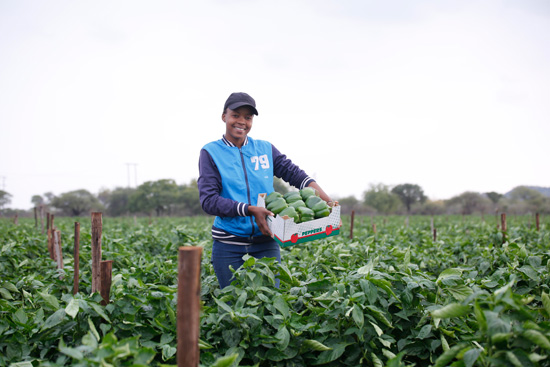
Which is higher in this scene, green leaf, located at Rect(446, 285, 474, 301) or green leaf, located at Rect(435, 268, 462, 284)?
green leaf, located at Rect(435, 268, 462, 284)

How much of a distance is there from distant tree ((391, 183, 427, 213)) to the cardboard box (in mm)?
89296

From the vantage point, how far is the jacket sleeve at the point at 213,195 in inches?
105

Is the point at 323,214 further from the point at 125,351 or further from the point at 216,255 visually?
the point at 125,351

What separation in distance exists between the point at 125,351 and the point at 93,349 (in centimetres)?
14

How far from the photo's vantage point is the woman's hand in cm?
268

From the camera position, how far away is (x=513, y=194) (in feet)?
258

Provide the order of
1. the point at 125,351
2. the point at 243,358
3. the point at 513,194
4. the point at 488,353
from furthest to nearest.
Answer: the point at 513,194 → the point at 243,358 → the point at 488,353 → the point at 125,351

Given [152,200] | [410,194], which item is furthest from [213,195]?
[410,194]

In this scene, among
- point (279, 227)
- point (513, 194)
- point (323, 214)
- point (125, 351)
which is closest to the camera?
point (125, 351)

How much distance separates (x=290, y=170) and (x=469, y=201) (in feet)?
270

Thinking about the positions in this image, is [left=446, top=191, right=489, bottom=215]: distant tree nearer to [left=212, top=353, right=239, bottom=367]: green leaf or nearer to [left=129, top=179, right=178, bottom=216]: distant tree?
[left=129, top=179, right=178, bottom=216]: distant tree

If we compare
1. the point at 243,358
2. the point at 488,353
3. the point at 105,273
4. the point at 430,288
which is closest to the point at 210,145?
the point at 105,273

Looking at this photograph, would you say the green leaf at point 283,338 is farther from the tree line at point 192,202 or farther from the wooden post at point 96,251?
the tree line at point 192,202

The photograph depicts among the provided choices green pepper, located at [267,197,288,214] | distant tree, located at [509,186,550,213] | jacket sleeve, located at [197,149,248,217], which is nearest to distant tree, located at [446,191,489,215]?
distant tree, located at [509,186,550,213]
